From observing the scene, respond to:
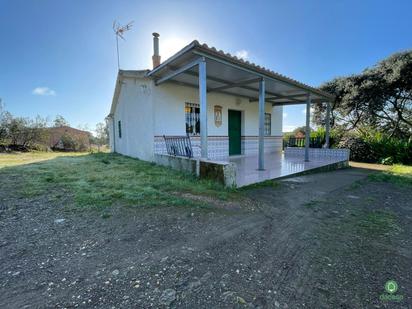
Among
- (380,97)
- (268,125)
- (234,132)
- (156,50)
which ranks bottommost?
(234,132)

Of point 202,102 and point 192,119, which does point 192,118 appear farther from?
point 202,102

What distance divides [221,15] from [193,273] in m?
8.14

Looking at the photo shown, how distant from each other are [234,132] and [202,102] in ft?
17.4

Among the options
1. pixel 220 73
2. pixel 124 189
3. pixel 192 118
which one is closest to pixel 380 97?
pixel 220 73

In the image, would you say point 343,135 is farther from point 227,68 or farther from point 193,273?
point 193,273

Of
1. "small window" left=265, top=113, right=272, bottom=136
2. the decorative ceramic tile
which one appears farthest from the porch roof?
the decorative ceramic tile

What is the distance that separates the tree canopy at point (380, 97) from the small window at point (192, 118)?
10.4 metres

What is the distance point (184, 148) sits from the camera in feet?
19.2

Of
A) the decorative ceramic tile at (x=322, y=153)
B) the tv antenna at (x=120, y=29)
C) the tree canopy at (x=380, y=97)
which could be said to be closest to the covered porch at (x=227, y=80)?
the decorative ceramic tile at (x=322, y=153)

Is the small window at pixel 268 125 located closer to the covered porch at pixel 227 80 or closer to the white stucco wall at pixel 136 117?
the covered porch at pixel 227 80

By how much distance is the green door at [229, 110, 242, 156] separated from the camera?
377 inches

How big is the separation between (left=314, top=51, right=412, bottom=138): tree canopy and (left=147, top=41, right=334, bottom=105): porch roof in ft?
16.5

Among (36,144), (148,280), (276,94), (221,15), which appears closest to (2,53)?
(36,144)

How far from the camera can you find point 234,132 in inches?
383
